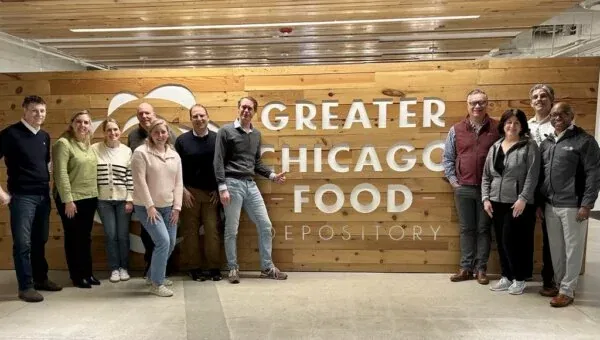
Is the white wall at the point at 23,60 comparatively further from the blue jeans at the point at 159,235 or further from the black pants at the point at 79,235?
the blue jeans at the point at 159,235

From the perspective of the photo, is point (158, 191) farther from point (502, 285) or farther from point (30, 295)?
point (502, 285)

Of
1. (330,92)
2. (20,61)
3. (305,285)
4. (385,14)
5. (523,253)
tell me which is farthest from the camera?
(20,61)

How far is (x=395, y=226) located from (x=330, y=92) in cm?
148

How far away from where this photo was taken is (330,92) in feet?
14.6

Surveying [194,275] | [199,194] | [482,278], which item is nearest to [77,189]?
[199,194]

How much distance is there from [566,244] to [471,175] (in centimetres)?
92

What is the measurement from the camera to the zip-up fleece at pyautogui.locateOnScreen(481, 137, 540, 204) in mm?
3676

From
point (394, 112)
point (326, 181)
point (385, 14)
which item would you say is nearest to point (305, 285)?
point (326, 181)

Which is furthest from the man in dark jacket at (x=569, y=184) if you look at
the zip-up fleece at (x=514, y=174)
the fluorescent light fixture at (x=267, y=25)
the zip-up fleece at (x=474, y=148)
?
the fluorescent light fixture at (x=267, y=25)

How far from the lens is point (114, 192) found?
4160mm

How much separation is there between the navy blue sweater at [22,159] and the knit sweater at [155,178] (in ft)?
2.77

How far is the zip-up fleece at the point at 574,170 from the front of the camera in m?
3.48

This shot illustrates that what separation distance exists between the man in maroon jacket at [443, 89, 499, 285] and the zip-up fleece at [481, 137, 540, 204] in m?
0.16

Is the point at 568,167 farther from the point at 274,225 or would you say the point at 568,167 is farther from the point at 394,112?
the point at 274,225
